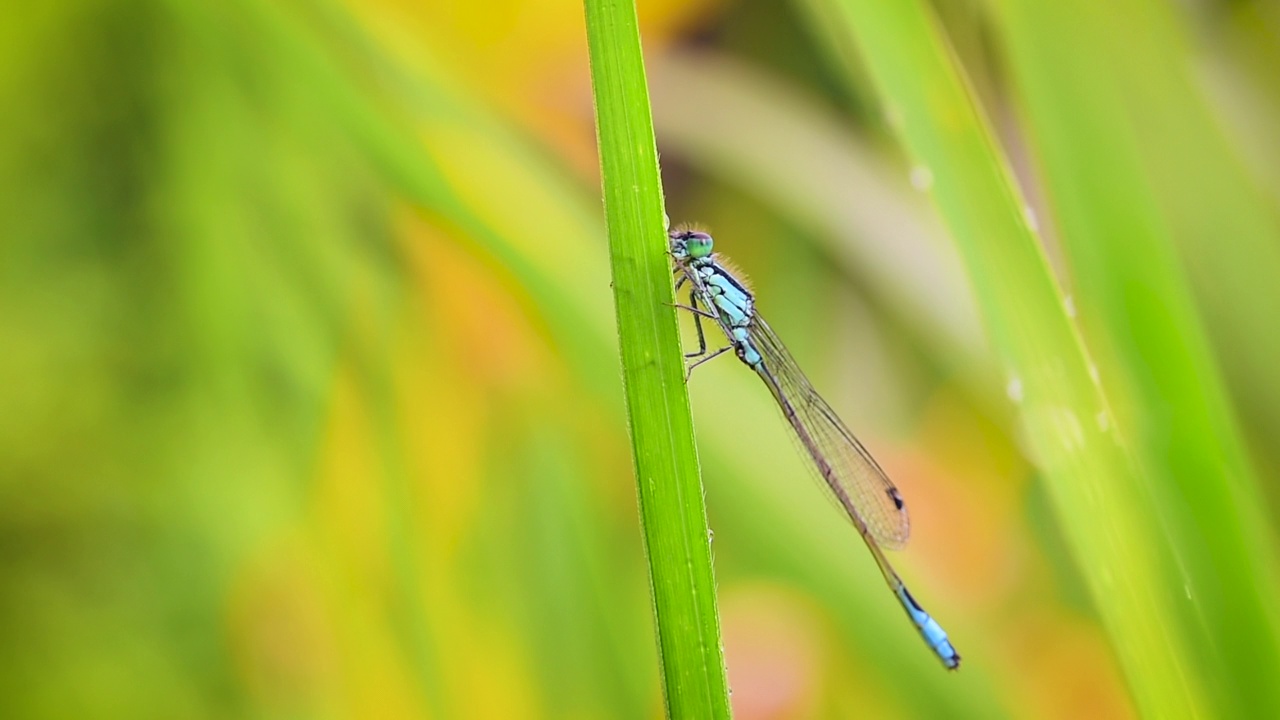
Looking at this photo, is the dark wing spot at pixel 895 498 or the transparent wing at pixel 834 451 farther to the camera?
the dark wing spot at pixel 895 498

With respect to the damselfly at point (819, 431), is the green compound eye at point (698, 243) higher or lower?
higher

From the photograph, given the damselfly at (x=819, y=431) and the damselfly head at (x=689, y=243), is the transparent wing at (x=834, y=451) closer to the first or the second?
the damselfly at (x=819, y=431)

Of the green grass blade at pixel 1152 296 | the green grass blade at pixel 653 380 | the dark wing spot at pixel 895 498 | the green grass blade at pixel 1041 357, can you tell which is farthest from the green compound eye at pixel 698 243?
the dark wing spot at pixel 895 498

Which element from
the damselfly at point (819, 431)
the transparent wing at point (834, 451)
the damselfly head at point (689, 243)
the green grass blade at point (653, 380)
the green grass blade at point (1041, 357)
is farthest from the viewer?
the transparent wing at point (834, 451)

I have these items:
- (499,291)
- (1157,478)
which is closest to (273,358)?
(499,291)

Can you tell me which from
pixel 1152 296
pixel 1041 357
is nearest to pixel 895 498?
pixel 1041 357

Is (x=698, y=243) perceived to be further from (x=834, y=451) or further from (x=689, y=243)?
(x=834, y=451)

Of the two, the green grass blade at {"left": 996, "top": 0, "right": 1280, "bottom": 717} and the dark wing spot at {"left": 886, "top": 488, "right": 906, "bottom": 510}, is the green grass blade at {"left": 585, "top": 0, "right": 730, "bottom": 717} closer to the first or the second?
the green grass blade at {"left": 996, "top": 0, "right": 1280, "bottom": 717}
